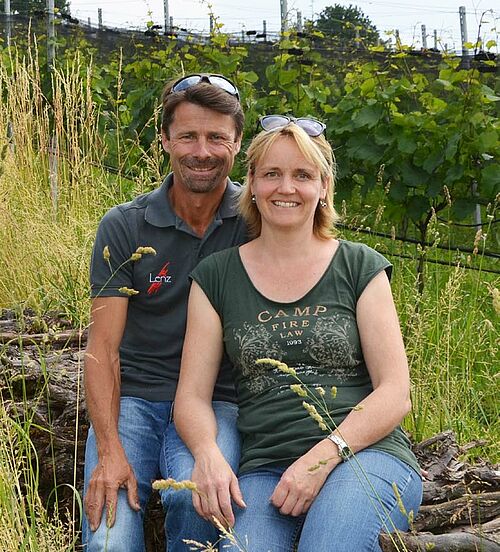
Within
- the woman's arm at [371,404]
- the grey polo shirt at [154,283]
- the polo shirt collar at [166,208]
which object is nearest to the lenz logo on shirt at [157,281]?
the grey polo shirt at [154,283]

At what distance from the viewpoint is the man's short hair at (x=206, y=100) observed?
2812 mm

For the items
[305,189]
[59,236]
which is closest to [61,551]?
[305,189]

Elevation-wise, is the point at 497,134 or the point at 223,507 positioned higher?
the point at 497,134

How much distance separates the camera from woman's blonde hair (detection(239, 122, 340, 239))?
2.56 m

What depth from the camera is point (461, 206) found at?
5.41m

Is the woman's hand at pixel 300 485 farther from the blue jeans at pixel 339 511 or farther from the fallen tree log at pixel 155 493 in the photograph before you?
the fallen tree log at pixel 155 493

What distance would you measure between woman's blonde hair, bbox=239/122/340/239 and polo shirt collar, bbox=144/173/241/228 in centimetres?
10

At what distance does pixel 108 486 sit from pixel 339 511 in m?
0.66

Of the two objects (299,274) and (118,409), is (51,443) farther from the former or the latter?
(299,274)

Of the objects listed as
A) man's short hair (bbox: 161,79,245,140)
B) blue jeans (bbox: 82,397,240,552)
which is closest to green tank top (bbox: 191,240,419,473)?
blue jeans (bbox: 82,397,240,552)

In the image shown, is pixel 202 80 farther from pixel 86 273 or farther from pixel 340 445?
pixel 86 273

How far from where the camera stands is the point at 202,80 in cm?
287

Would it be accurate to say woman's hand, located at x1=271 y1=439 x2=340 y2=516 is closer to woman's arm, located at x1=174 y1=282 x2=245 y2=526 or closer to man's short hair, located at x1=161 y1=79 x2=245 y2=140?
woman's arm, located at x1=174 y1=282 x2=245 y2=526

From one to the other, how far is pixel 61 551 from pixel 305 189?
1.10 meters
